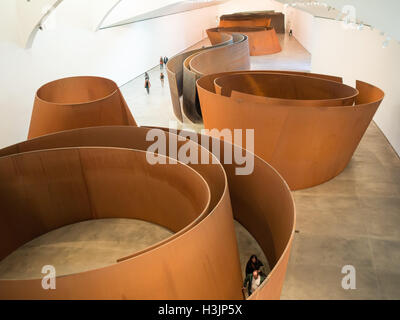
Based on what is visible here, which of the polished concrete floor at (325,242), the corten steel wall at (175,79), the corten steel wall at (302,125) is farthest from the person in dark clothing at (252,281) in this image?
the corten steel wall at (175,79)

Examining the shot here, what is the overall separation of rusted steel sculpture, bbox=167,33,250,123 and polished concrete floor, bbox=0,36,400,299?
19.0 feet

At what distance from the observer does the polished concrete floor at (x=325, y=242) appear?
20.4 ft

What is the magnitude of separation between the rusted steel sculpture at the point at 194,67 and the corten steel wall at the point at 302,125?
303 centimetres

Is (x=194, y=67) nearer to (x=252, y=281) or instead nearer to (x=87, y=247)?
(x=87, y=247)

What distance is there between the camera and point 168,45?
26.5 metres

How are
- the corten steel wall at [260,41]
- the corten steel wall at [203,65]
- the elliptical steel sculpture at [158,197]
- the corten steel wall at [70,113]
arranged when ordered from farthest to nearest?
the corten steel wall at [260,41], the corten steel wall at [203,65], the corten steel wall at [70,113], the elliptical steel sculpture at [158,197]

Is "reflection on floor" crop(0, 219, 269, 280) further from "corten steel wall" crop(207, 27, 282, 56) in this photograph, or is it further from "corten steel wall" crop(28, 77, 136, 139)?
"corten steel wall" crop(207, 27, 282, 56)

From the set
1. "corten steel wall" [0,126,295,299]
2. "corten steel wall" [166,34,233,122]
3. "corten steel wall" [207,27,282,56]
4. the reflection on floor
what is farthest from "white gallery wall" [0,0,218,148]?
"corten steel wall" [207,27,282,56]

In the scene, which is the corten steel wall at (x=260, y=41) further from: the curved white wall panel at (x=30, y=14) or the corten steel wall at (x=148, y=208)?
the corten steel wall at (x=148, y=208)

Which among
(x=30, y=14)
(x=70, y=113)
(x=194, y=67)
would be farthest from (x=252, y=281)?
(x=30, y=14)

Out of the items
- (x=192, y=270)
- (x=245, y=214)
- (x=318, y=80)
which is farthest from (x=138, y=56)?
(x=192, y=270)

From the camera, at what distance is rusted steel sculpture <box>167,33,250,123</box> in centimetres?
1302

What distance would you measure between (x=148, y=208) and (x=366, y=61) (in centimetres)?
1035

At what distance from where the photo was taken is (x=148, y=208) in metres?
7.48
